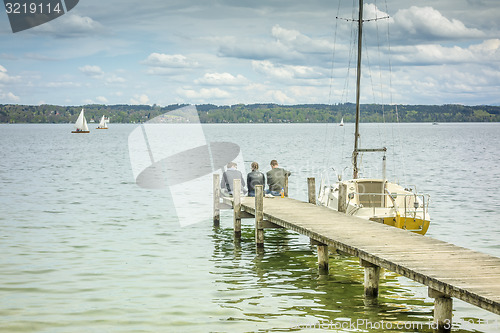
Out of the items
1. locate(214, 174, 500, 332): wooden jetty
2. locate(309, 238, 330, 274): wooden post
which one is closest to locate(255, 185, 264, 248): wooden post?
locate(214, 174, 500, 332): wooden jetty

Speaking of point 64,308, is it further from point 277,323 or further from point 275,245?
point 275,245

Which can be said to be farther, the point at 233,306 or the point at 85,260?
the point at 85,260

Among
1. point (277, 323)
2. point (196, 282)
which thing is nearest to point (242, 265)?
point (196, 282)

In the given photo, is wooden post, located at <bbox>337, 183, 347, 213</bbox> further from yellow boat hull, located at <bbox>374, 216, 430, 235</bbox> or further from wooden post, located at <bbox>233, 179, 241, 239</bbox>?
wooden post, located at <bbox>233, 179, 241, 239</bbox>

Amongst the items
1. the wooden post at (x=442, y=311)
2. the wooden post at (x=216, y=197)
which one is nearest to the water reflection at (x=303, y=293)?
the wooden post at (x=442, y=311)

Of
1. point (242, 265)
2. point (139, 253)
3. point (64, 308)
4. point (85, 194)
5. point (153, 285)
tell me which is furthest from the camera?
point (85, 194)

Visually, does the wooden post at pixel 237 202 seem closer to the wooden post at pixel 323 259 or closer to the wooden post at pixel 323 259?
the wooden post at pixel 323 259

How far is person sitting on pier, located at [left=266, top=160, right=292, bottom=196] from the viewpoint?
22562 mm

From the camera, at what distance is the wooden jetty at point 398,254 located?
34.7ft

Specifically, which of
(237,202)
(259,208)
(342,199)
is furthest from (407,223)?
(237,202)

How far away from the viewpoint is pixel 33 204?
3234cm

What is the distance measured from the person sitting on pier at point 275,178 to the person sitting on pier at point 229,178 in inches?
40.1

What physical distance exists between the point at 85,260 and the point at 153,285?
385 centimetres

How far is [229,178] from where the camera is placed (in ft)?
76.2
